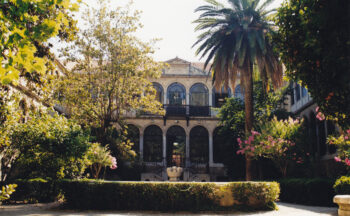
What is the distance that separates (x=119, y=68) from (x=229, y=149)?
11.7 m

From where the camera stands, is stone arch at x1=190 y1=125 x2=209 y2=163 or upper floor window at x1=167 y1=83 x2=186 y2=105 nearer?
stone arch at x1=190 y1=125 x2=209 y2=163

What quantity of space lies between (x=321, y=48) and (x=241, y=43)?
14.8 metres

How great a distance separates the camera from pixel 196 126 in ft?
109

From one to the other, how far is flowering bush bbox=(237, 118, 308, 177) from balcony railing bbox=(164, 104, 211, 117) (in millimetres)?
12471

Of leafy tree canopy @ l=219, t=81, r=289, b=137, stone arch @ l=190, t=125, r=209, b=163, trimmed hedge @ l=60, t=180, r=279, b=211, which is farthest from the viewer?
stone arch @ l=190, t=125, r=209, b=163

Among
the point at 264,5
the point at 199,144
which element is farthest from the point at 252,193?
the point at 199,144

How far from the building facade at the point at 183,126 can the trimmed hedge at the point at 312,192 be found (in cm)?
1362

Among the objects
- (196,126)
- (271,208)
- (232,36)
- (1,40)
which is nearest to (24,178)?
(271,208)

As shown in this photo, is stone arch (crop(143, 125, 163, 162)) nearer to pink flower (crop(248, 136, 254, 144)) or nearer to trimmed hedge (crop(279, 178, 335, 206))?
pink flower (crop(248, 136, 254, 144))

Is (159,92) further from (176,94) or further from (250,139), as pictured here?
(250,139)

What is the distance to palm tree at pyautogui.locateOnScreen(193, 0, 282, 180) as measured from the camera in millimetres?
19984

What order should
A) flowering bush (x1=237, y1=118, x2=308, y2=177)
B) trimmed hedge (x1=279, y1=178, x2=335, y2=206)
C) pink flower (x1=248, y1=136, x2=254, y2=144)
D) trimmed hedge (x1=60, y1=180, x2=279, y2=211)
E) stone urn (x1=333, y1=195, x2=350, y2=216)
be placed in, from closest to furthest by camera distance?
1. stone urn (x1=333, y1=195, x2=350, y2=216)
2. trimmed hedge (x1=60, y1=180, x2=279, y2=211)
3. trimmed hedge (x1=279, y1=178, x2=335, y2=206)
4. flowering bush (x1=237, y1=118, x2=308, y2=177)
5. pink flower (x1=248, y1=136, x2=254, y2=144)

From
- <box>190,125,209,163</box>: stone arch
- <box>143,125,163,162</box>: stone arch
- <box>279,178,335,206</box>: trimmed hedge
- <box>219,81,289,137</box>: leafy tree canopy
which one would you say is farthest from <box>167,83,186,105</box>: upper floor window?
<box>279,178,335,206</box>: trimmed hedge

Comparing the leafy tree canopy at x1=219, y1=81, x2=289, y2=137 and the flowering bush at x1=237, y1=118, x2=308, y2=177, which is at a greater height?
the leafy tree canopy at x1=219, y1=81, x2=289, y2=137
